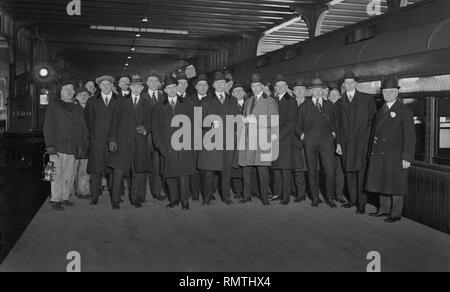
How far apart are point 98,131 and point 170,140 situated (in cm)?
105

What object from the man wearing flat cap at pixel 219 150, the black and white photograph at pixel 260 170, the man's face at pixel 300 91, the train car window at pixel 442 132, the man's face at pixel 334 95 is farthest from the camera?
the man's face at pixel 334 95

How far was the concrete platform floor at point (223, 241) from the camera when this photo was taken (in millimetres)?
3852

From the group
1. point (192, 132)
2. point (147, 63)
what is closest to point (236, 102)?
point (192, 132)

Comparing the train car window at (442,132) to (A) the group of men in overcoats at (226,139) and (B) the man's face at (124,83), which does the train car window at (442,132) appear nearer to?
(A) the group of men in overcoats at (226,139)

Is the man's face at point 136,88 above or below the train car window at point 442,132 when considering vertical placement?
above

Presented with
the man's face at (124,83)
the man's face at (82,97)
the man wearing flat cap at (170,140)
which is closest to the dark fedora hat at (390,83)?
the man wearing flat cap at (170,140)

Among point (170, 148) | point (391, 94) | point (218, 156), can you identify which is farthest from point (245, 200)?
point (391, 94)

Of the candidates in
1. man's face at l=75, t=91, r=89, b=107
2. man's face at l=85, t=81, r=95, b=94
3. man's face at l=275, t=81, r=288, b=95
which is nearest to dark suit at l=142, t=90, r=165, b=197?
man's face at l=75, t=91, r=89, b=107

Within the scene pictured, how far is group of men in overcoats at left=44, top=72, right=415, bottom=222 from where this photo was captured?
597 centimetres

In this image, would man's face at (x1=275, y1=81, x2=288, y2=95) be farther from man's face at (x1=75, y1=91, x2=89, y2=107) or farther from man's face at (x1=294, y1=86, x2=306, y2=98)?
man's face at (x1=75, y1=91, x2=89, y2=107)

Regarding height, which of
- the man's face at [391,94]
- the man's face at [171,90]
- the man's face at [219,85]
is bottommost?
the man's face at [391,94]

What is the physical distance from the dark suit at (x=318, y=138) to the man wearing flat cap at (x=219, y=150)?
922 millimetres

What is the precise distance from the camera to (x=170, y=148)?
6.09 meters

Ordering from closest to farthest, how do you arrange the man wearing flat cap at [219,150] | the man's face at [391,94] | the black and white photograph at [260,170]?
the black and white photograph at [260,170], the man's face at [391,94], the man wearing flat cap at [219,150]
